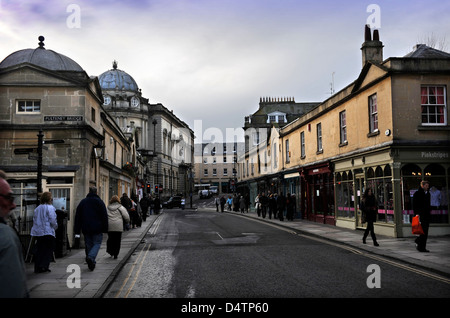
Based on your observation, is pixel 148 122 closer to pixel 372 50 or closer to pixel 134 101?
pixel 134 101

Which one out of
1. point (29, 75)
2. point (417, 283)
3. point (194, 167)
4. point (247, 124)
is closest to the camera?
point (417, 283)

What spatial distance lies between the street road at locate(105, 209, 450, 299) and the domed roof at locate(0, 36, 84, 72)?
8993mm

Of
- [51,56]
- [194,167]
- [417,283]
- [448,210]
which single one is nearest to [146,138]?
[194,167]

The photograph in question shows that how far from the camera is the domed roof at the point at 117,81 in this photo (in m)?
79.1

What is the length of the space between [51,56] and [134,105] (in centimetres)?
6033

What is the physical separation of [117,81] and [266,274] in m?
75.5

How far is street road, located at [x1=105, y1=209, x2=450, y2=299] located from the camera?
7.52m

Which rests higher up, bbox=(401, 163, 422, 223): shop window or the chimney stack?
the chimney stack

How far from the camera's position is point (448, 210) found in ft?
54.5

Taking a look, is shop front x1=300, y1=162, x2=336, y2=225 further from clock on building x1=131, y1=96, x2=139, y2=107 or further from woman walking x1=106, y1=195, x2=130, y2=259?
Answer: clock on building x1=131, y1=96, x2=139, y2=107

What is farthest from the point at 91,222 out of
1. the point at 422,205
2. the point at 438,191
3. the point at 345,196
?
the point at 345,196

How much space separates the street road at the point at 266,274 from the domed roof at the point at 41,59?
8993mm

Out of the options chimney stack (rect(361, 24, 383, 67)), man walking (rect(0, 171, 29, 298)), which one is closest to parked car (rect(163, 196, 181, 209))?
chimney stack (rect(361, 24, 383, 67))
